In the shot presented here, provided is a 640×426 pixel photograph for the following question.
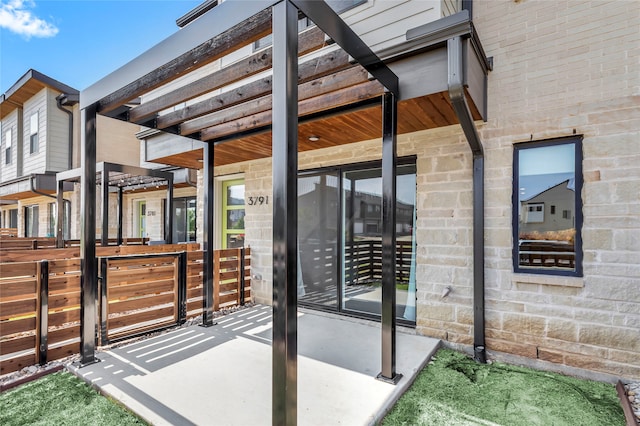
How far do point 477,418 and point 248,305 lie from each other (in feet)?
12.5

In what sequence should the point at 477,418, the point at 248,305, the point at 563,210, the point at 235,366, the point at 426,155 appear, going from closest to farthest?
1. the point at 477,418
2. the point at 235,366
3. the point at 563,210
4. the point at 426,155
5. the point at 248,305

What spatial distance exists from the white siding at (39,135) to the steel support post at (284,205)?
12.8 metres

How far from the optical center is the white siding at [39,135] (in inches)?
424

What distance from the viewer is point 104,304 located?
3.51 meters

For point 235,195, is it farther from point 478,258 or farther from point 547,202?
point 547,202

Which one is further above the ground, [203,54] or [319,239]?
[203,54]

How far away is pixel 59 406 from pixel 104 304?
122cm

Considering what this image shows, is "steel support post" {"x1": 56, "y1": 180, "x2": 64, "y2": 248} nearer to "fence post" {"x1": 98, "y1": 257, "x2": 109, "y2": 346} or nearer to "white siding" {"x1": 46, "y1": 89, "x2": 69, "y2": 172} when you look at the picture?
"fence post" {"x1": 98, "y1": 257, "x2": 109, "y2": 346}

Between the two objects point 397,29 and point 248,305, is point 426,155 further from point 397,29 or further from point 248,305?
point 248,305

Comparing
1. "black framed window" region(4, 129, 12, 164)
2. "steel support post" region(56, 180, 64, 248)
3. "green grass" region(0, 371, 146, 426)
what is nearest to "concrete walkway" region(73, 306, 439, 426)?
"green grass" region(0, 371, 146, 426)

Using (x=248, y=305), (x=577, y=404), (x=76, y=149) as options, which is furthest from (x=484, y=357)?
(x=76, y=149)

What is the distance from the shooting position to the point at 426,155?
3900mm

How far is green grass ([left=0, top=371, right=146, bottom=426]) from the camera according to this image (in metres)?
2.27

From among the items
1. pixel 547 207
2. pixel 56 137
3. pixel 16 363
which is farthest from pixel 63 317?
pixel 56 137
